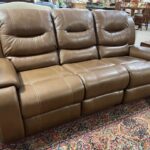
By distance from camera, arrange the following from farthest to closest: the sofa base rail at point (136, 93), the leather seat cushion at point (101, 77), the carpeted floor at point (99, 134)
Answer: the sofa base rail at point (136, 93)
the leather seat cushion at point (101, 77)
the carpeted floor at point (99, 134)

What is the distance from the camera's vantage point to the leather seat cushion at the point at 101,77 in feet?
5.18

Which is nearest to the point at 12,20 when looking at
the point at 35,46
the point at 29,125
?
the point at 35,46

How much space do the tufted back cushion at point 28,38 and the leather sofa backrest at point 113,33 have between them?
2.08 ft

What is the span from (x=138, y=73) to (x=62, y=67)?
787 mm

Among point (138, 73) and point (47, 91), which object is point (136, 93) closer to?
point (138, 73)

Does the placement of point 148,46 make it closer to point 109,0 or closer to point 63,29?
point 63,29

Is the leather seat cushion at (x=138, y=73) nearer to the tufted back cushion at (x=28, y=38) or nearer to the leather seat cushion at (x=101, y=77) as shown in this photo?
the leather seat cushion at (x=101, y=77)

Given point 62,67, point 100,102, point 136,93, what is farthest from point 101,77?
point 136,93

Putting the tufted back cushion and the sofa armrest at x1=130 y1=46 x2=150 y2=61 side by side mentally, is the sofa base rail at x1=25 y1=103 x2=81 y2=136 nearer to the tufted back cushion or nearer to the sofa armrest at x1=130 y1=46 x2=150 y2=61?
the tufted back cushion

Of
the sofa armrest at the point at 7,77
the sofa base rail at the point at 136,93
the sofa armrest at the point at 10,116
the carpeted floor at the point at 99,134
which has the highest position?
Result: the sofa armrest at the point at 7,77

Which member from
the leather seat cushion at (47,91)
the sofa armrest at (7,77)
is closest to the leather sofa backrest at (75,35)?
the leather seat cushion at (47,91)

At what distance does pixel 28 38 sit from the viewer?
1.83 m

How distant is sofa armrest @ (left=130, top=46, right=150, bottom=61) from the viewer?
2158 millimetres

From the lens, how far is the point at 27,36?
183cm
